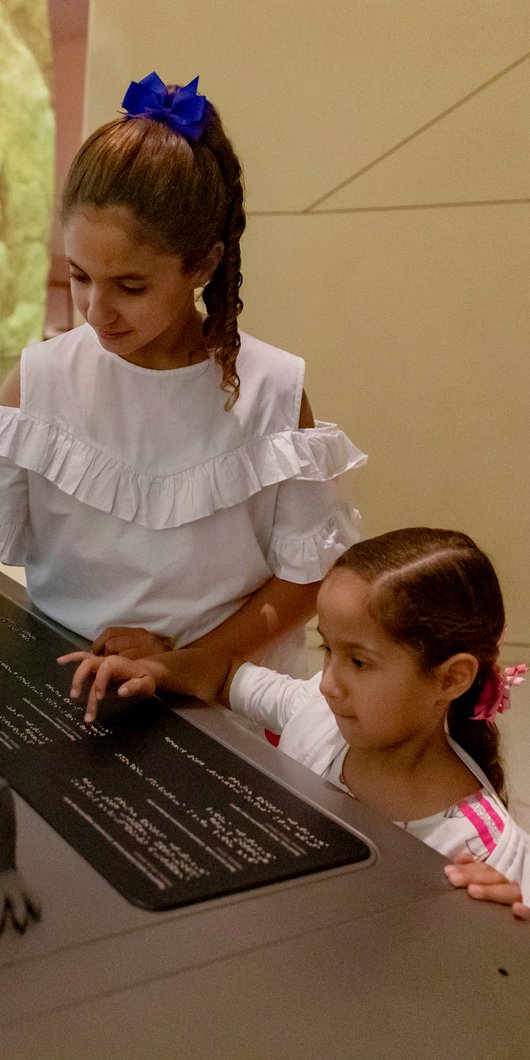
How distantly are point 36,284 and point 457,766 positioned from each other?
10.0 ft

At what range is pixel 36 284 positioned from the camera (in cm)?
390

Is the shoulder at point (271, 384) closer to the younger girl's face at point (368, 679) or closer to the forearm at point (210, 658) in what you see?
the forearm at point (210, 658)

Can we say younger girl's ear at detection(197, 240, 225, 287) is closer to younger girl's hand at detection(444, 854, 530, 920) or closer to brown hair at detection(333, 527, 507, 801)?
brown hair at detection(333, 527, 507, 801)

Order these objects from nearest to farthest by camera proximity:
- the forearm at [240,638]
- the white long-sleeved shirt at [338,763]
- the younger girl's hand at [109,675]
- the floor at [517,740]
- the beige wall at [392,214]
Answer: the white long-sleeved shirt at [338,763]
the younger girl's hand at [109,675]
the forearm at [240,638]
the floor at [517,740]
the beige wall at [392,214]

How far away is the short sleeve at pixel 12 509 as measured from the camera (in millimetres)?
1479

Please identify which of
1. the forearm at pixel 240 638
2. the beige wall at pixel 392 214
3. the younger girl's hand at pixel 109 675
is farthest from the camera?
the beige wall at pixel 392 214

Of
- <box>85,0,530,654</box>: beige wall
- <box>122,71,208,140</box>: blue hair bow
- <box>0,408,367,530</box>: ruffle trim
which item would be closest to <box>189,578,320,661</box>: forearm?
<box>0,408,367,530</box>: ruffle trim

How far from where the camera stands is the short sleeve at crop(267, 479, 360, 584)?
152 centimetres

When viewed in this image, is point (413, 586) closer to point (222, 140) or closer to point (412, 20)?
point (222, 140)

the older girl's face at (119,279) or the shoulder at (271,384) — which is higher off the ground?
the older girl's face at (119,279)

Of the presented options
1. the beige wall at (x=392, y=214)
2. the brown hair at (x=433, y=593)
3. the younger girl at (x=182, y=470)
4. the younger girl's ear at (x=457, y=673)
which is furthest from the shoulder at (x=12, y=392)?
the beige wall at (x=392, y=214)

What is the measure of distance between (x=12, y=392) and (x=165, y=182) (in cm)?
35

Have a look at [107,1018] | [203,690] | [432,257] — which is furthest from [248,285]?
[107,1018]

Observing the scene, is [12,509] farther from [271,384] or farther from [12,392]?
[271,384]
